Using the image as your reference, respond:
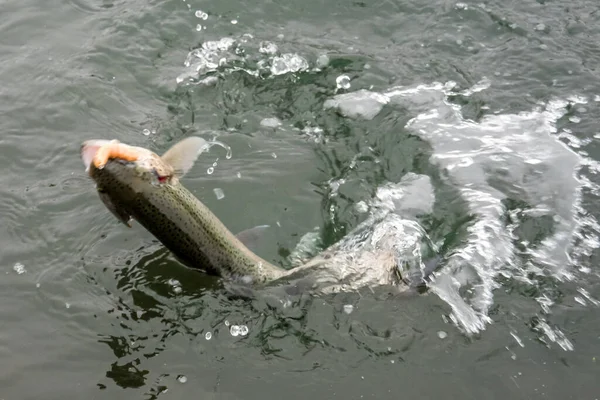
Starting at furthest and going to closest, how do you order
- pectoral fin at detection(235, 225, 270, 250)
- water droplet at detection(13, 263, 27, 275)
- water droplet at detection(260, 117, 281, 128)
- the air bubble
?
the air bubble, water droplet at detection(260, 117, 281, 128), water droplet at detection(13, 263, 27, 275), pectoral fin at detection(235, 225, 270, 250)

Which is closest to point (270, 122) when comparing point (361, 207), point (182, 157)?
point (361, 207)

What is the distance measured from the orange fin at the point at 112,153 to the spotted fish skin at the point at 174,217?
0.11 feet

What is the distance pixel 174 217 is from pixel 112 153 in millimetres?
632

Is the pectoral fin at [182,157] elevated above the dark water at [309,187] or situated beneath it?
elevated above

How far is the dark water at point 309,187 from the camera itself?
14.6 ft

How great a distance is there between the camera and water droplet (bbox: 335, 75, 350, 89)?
22.4ft

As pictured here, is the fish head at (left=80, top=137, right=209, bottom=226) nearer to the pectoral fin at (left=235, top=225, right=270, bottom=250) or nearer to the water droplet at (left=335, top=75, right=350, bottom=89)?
the pectoral fin at (left=235, top=225, right=270, bottom=250)

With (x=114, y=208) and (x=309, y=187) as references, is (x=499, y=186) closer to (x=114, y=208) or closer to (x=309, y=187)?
(x=309, y=187)

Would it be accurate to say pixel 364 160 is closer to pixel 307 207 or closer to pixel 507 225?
pixel 307 207

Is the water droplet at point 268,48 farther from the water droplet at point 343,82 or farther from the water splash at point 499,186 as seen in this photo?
the water splash at point 499,186

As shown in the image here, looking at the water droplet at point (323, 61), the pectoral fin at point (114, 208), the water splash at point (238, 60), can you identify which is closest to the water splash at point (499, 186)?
the water droplet at point (323, 61)

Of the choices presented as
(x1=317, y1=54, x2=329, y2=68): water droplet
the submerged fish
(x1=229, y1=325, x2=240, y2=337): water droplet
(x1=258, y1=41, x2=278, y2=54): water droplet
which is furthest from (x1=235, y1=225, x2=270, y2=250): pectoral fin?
(x1=258, y1=41, x2=278, y2=54): water droplet

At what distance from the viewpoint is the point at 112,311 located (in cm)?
488

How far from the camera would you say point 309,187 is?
5805mm
